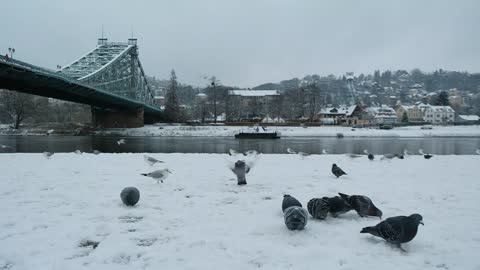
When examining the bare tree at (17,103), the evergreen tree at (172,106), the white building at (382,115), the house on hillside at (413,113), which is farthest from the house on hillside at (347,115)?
the bare tree at (17,103)

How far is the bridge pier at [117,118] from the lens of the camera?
64.3 m

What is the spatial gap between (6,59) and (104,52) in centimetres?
4568

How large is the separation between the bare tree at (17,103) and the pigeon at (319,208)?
7623cm

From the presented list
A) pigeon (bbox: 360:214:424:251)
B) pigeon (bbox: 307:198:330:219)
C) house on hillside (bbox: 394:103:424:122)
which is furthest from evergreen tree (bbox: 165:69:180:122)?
house on hillside (bbox: 394:103:424:122)

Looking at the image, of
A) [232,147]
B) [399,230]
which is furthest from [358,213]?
[232,147]

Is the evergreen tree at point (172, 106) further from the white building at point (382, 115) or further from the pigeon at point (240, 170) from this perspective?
the pigeon at point (240, 170)

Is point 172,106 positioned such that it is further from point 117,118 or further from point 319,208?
point 319,208

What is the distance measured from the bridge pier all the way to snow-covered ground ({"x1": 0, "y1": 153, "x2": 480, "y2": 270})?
55952mm

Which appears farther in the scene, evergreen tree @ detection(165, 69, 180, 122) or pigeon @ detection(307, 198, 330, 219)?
evergreen tree @ detection(165, 69, 180, 122)

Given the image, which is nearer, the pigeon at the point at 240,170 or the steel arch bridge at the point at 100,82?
the pigeon at the point at 240,170

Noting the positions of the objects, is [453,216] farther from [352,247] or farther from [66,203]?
[66,203]

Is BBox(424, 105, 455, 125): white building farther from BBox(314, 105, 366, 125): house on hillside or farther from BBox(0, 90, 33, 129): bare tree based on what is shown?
BBox(0, 90, 33, 129): bare tree

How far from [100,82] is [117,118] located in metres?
12.2

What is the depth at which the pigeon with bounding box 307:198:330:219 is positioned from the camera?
577 cm
